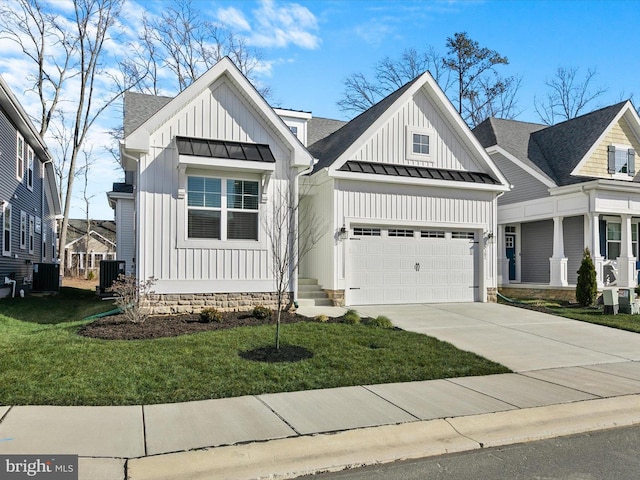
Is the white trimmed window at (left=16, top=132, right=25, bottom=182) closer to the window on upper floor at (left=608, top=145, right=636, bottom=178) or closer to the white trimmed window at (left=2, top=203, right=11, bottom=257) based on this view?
the white trimmed window at (left=2, top=203, right=11, bottom=257)

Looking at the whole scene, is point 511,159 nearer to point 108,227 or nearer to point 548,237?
point 548,237

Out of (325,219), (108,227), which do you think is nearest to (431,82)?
(325,219)

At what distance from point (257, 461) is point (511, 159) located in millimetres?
18309

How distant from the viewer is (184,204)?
11539 mm

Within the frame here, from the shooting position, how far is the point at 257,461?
4.26m

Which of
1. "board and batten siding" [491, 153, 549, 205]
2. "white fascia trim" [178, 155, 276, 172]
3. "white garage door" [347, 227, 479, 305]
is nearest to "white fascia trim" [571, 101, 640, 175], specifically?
"board and batten siding" [491, 153, 549, 205]

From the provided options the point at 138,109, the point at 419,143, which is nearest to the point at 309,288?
the point at 419,143

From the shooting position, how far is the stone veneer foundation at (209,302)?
37.0 feet

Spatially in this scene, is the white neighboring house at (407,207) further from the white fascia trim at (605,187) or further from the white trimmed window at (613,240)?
the white trimmed window at (613,240)

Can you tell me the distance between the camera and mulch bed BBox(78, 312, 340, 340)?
886cm

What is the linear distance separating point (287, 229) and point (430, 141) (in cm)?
600

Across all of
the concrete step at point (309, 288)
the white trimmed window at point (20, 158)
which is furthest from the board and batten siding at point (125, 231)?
the concrete step at point (309, 288)

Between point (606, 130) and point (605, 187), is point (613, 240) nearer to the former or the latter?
point (605, 187)

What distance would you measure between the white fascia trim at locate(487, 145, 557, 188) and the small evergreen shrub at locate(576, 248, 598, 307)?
3511 mm
